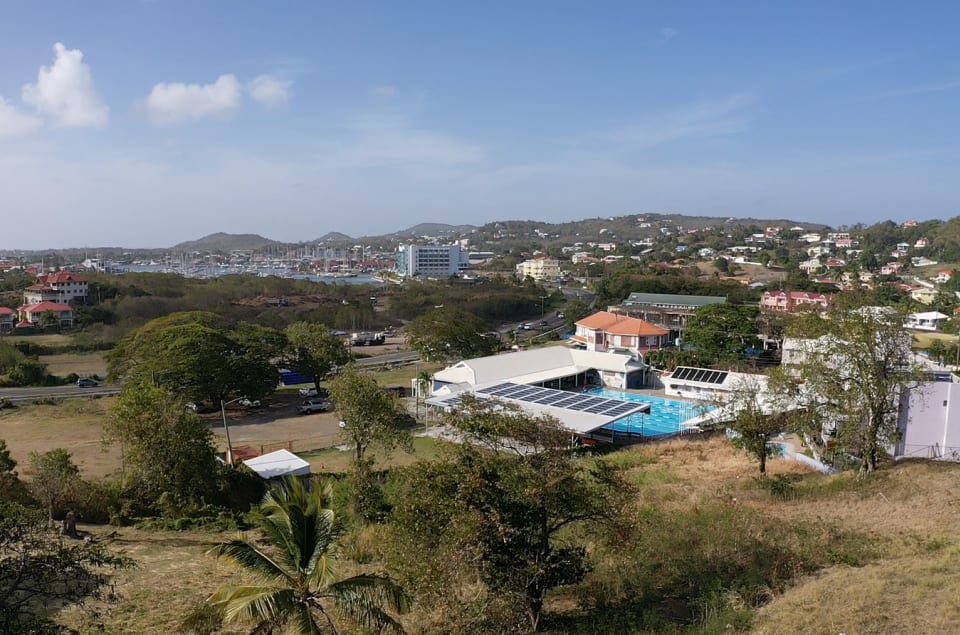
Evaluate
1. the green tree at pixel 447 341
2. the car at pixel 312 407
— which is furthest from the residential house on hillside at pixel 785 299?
the car at pixel 312 407

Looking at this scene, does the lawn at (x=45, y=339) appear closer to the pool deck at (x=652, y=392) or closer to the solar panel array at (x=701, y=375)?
the pool deck at (x=652, y=392)

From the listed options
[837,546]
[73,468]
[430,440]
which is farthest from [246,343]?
[837,546]

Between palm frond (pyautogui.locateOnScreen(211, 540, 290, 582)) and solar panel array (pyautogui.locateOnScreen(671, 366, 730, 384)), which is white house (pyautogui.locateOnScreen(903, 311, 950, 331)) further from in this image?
palm frond (pyautogui.locateOnScreen(211, 540, 290, 582))

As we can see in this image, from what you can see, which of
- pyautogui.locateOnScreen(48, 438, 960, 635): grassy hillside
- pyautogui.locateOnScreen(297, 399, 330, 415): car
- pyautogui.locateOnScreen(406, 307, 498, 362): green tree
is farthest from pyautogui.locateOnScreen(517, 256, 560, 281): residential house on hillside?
pyautogui.locateOnScreen(48, 438, 960, 635): grassy hillside

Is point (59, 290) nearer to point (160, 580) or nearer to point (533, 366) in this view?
point (533, 366)

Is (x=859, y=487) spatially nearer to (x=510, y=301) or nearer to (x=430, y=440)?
(x=430, y=440)

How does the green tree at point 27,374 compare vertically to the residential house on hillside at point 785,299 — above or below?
below
